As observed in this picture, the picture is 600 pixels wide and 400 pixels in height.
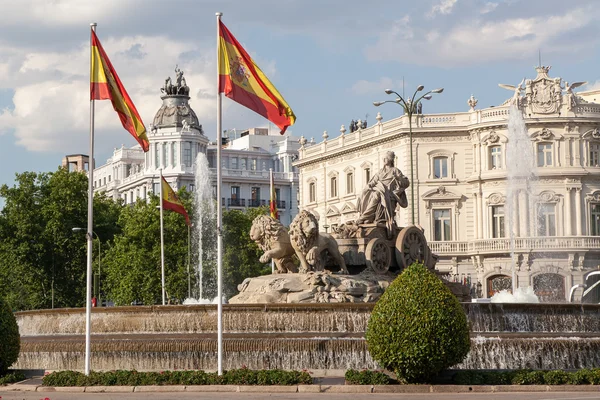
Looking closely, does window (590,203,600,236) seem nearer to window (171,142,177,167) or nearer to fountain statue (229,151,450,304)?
fountain statue (229,151,450,304)

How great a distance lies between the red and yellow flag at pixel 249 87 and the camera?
23719 millimetres

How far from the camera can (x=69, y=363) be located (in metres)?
25.6

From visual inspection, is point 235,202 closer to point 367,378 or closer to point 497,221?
point 497,221

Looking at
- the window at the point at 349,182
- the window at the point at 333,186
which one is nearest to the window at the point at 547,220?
the window at the point at 349,182

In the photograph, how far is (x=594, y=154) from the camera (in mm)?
77125

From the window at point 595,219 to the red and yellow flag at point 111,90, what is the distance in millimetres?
55393

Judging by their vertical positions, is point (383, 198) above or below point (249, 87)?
below

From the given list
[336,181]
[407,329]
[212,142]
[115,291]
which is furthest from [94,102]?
[212,142]

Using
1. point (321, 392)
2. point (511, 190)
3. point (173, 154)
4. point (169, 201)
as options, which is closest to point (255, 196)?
point (173, 154)

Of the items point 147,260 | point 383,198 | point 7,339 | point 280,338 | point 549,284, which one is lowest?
point 280,338

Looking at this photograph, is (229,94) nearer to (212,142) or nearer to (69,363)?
(69,363)

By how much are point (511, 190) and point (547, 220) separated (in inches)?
121

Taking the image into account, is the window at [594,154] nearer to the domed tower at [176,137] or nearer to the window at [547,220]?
the window at [547,220]

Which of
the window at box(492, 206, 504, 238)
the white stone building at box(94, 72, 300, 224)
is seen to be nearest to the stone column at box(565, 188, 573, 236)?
the window at box(492, 206, 504, 238)
